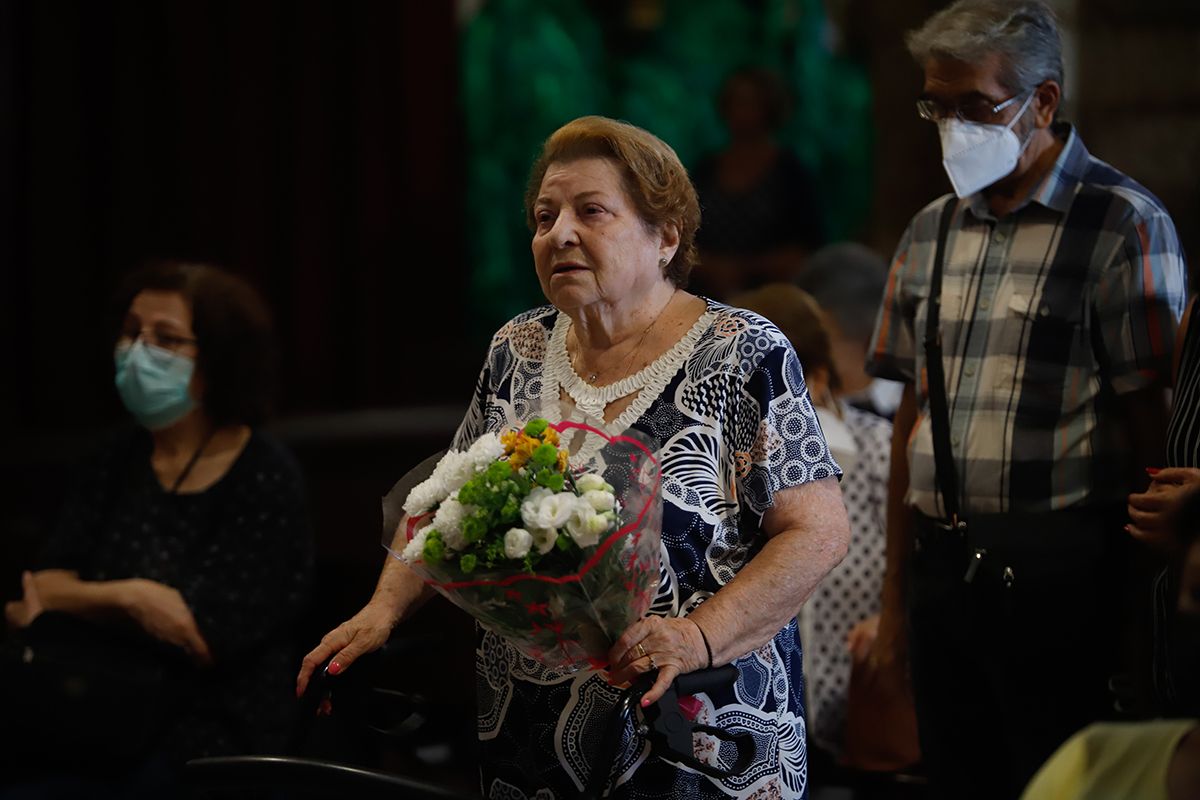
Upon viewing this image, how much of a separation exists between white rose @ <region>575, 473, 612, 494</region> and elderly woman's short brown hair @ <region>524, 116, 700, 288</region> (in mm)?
521

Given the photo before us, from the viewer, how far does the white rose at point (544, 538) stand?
182 centimetres

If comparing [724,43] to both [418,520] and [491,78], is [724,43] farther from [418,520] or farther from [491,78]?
[418,520]

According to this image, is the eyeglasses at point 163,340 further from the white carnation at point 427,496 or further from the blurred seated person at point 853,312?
the blurred seated person at point 853,312

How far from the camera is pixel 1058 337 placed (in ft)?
8.34

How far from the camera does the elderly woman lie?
2076 mm

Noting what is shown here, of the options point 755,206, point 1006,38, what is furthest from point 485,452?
point 755,206

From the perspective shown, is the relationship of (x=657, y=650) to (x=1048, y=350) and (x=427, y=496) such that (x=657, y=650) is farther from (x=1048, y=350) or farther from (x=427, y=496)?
(x=1048, y=350)

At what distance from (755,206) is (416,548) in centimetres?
434

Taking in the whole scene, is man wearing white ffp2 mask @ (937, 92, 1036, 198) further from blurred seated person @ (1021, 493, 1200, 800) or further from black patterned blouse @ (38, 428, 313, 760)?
black patterned blouse @ (38, 428, 313, 760)

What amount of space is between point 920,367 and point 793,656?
0.77m

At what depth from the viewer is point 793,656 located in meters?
2.19

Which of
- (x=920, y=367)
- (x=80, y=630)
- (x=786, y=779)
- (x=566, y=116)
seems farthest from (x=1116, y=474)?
(x=566, y=116)

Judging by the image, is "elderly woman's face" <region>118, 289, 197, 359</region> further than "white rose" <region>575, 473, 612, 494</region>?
Yes

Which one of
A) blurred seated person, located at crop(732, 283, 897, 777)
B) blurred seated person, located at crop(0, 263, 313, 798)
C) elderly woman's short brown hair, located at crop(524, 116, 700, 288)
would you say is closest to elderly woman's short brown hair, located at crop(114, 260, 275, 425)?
blurred seated person, located at crop(0, 263, 313, 798)
